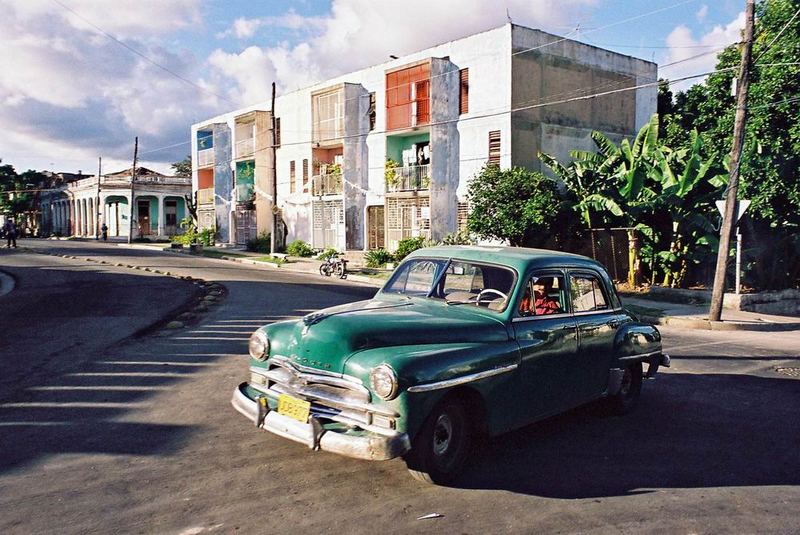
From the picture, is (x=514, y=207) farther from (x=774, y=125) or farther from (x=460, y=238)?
(x=774, y=125)

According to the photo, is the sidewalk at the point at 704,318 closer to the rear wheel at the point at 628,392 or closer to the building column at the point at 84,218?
the rear wheel at the point at 628,392

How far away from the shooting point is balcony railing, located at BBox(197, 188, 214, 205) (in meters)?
49.0

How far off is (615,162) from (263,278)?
12139 millimetres

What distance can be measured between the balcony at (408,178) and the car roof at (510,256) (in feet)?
73.8

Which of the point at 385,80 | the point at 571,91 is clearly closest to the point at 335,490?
the point at 571,91

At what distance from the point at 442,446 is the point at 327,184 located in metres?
31.2

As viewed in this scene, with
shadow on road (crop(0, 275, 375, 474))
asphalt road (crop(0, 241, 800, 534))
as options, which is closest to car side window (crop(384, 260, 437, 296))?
asphalt road (crop(0, 241, 800, 534))

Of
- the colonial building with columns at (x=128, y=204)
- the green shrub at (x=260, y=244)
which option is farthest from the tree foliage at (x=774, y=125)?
Answer: the colonial building with columns at (x=128, y=204)

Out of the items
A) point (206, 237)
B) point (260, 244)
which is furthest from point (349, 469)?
point (206, 237)

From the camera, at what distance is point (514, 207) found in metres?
21.9

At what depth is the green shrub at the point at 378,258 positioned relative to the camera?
93.8 feet

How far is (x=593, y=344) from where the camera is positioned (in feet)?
20.0

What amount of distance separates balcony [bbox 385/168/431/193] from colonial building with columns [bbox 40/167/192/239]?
3210 centimetres

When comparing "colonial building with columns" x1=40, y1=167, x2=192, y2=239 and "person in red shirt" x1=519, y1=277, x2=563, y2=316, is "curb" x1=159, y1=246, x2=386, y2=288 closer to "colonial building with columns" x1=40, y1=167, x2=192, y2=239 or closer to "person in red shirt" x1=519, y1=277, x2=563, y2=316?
"person in red shirt" x1=519, y1=277, x2=563, y2=316
